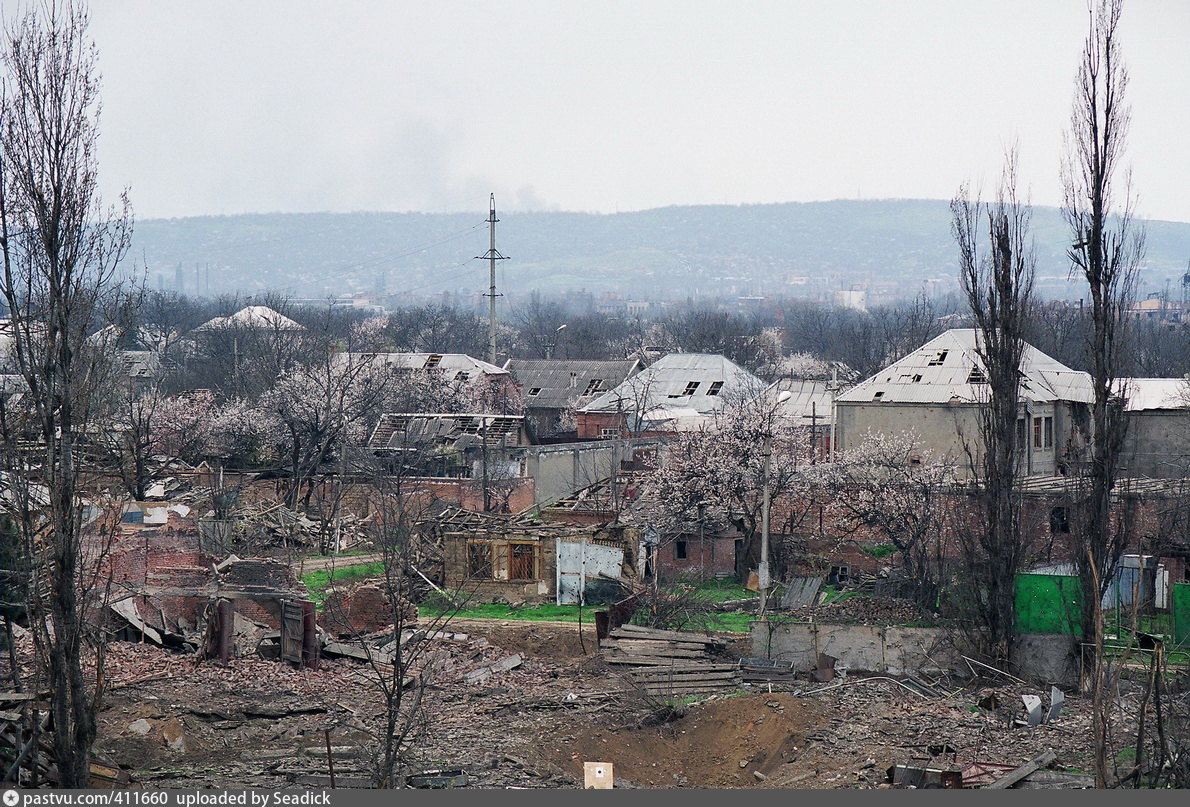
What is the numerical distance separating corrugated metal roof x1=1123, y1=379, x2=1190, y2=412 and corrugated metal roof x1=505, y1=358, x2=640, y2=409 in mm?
24310

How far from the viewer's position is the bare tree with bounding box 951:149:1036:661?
1938 cm

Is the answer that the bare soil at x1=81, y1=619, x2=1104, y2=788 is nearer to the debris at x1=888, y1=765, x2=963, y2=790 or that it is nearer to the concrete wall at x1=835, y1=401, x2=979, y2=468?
the debris at x1=888, y1=765, x2=963, y2=790

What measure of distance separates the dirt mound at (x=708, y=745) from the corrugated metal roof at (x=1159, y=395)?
21914 millimetres

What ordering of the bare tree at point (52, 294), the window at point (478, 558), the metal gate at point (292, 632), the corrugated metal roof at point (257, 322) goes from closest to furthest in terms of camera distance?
1. the bare tree at point (52, 294)
2. the metal gate at point (292, 632)
3. the window at point (478, 558)
4. the corrugated metal roof at point (257, 322)

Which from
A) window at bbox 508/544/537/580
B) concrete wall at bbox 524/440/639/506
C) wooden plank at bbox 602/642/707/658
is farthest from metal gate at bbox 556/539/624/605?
concrete wall at bbox 524/440/639/506

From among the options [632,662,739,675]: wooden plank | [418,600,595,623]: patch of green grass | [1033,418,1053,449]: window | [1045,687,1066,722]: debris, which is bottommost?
[418,600,595,623]: patch of green grass

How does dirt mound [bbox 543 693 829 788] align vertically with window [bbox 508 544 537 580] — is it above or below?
below

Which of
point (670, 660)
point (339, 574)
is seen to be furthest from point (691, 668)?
point (339, 574)

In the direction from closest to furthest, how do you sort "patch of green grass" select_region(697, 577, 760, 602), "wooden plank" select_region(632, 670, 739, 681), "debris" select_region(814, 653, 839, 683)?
1. "wooden plank" select_region(632, 670, 739, 681)
2. "debris" select_region(814, 653, 839, 683)
3. "patch of green grass" select_region(697, 577, 760, 602)

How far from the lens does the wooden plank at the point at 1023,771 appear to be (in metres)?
13.8

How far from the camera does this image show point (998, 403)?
1991 centimetres

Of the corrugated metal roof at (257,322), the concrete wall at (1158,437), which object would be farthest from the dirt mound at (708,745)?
the corrugated metal roof at (257,322)

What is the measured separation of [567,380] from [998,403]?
40.1 m

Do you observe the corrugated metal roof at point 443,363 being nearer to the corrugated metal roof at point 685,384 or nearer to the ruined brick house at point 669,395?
the ruined brick house at point 669,395
